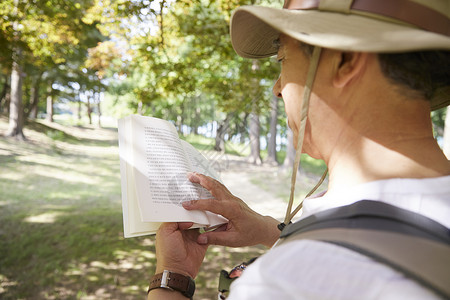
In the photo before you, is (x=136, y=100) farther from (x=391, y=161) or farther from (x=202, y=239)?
(x=391, y=161)

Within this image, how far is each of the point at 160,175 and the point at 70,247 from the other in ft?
15.3

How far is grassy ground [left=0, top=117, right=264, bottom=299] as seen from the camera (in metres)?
4.29

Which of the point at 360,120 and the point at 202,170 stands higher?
the point at 360,120

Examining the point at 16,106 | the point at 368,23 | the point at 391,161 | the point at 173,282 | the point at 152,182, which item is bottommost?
the point at 173,282

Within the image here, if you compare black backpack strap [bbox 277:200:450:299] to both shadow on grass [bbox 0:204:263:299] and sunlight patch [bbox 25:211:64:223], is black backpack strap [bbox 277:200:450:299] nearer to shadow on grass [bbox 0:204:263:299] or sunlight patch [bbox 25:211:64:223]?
shadow on grass [bbox 0:204:263:299]

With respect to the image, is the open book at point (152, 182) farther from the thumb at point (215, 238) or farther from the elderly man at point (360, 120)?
the elderly man at point (360, 120)

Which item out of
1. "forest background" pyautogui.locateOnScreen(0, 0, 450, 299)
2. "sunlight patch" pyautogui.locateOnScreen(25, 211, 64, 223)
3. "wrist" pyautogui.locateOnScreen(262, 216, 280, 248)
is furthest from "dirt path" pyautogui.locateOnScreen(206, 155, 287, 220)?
"wrist" pyautogui.locateOnScreen(262, 216, 280, 248)

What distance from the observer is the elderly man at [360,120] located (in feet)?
2.14

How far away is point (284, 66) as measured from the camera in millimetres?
1052

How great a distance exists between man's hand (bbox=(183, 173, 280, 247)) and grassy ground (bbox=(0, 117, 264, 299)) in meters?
2.95

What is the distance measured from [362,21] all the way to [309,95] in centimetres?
22

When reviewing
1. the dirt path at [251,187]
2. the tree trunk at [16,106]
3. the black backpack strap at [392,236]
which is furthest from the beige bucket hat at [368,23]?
the tree trunk at [16,106]

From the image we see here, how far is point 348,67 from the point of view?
2.86 feet

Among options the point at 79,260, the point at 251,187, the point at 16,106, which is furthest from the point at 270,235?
the point at 16,106
